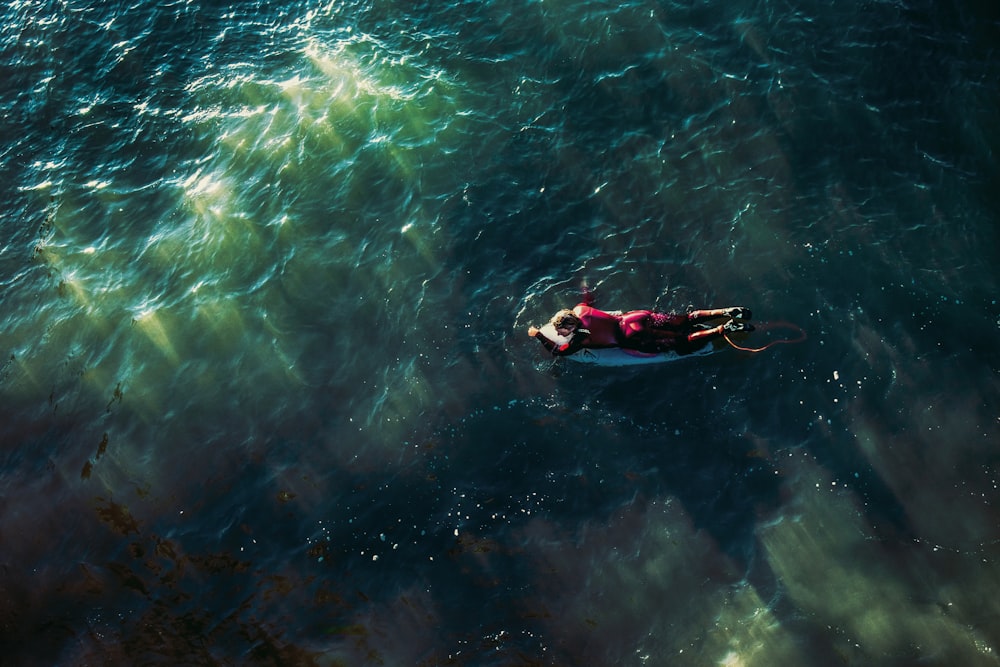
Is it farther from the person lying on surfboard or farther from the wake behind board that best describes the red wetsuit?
the wake behind board

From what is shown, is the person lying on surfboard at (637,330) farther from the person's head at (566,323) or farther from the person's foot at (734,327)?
the person's foot at (734,327)

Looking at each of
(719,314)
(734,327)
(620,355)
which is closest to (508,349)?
(620,355)

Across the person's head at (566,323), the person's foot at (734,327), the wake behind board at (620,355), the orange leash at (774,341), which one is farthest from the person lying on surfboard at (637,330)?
the orange leash at (774,341)

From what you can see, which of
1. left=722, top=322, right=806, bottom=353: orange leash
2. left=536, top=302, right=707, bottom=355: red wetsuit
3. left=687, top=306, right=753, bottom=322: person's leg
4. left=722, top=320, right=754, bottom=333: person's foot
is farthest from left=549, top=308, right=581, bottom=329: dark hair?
left=722, top=322, right=806, bottom=353: orange leash

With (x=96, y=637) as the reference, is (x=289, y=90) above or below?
above

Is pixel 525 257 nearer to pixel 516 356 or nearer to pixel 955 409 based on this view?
pixel 516 356

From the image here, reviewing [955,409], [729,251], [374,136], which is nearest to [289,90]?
[374,136]

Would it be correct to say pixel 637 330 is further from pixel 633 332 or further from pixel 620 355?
pixel 620 355

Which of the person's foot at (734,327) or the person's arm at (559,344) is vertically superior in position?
the person's foot at (734,327)
